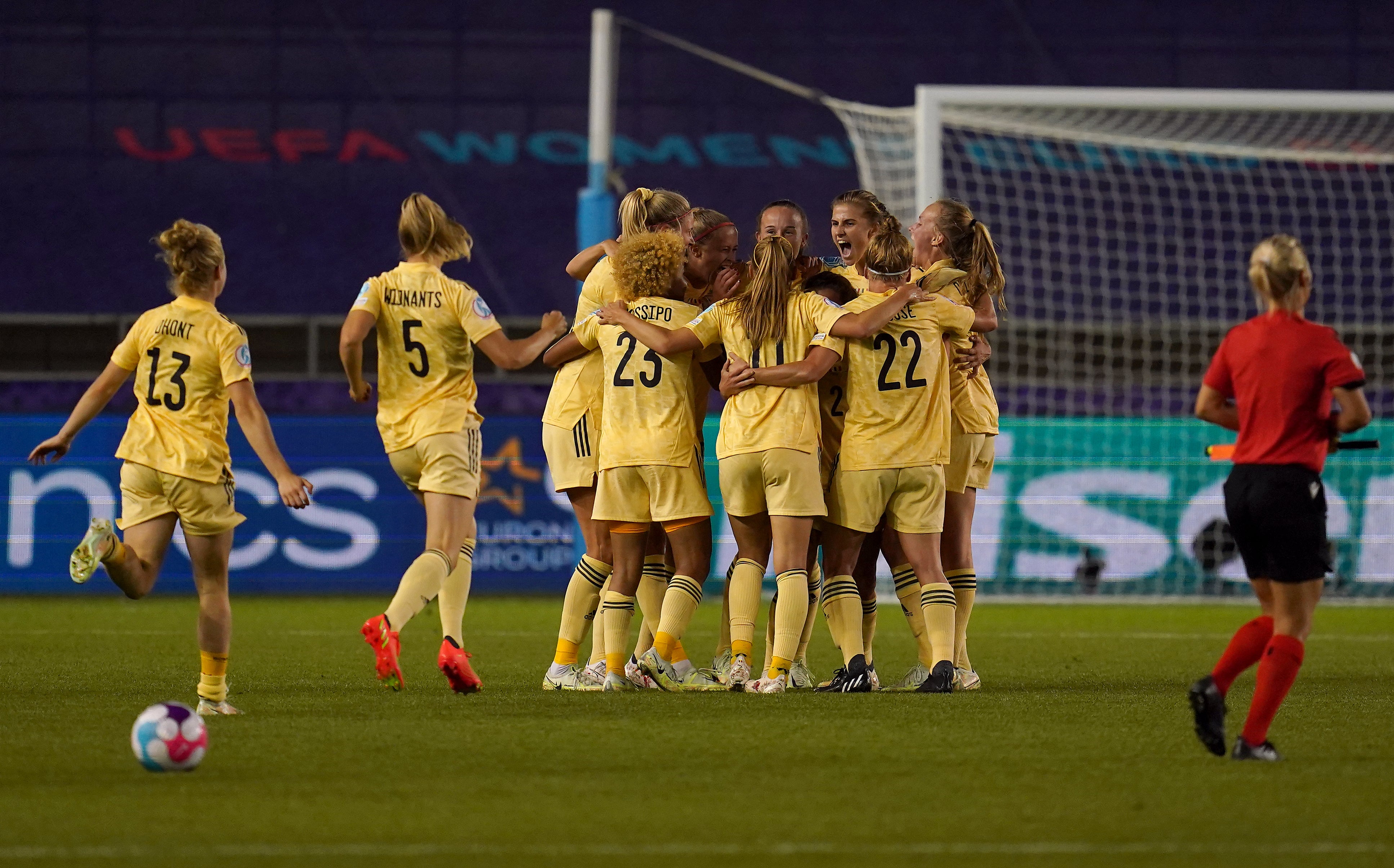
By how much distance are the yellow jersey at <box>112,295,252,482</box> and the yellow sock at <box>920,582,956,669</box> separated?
2502 millimetres

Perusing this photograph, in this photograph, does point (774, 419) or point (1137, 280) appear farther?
point (1137, 280)

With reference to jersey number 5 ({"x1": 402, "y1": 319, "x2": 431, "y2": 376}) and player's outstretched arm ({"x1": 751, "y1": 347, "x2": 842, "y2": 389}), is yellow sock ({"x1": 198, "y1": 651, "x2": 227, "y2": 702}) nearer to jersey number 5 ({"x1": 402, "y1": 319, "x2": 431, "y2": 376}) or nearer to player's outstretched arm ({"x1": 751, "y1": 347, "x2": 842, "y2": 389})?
jersey number 5 ({"x1": 402, "y1": 319, "x2": 431, "y2": 376})

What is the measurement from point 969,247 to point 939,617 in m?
1.47

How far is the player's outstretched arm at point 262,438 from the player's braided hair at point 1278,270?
9.62 ft

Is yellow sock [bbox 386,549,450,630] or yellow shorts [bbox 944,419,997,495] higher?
yellow shorts [bbox 944,419,997,495]

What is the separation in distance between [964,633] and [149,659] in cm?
365

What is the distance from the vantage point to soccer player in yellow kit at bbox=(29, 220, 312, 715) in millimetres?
5648

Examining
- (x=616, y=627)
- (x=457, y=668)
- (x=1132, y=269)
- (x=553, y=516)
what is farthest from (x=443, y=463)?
(x=1132, y=269)

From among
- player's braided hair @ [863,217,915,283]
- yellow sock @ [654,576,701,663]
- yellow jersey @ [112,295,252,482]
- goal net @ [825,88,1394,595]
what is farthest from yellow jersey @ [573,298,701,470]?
goal net @ [825,88,1394,595]

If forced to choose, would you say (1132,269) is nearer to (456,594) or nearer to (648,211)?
(648,211)

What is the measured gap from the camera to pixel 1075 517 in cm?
1273

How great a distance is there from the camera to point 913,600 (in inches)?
267

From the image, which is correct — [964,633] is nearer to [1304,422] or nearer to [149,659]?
[1304,422]

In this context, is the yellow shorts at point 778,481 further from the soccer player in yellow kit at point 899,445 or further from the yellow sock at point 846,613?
the yellow sock at point 846,613
